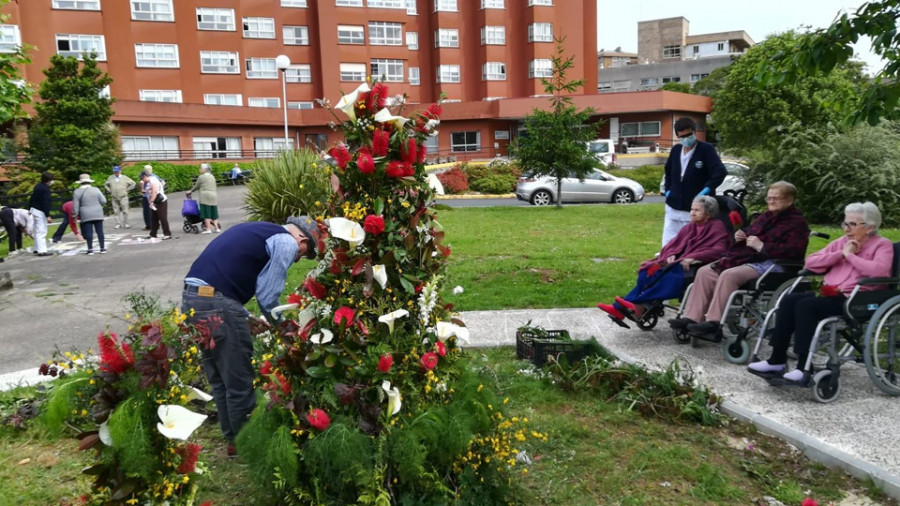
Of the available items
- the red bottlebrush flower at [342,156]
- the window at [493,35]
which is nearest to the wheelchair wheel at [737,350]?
the red bottlebrush flower at [342,156]

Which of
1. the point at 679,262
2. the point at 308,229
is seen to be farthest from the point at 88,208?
the point at 679,262

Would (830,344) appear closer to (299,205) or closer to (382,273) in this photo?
(382,273)

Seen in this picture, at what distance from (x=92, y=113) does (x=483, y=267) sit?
24.7 metres

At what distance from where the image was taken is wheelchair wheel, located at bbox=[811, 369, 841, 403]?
185 inches

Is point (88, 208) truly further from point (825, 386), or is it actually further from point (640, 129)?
point (640, 129)

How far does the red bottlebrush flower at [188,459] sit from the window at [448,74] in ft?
161

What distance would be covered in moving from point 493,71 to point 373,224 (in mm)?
49055

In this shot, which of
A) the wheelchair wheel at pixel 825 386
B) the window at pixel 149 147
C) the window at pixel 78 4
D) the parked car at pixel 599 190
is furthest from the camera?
the window at pixel 149 147

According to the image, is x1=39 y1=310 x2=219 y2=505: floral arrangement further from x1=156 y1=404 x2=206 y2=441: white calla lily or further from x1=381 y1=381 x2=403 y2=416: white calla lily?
x1=381 y1=381 x2=403 y2=416: white calla lily

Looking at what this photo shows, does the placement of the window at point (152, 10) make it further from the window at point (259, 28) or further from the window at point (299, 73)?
the window at point (299, 73)

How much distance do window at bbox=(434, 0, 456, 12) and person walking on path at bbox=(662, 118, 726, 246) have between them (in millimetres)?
45878

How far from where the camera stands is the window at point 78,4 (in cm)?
3862

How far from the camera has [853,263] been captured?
16.6 ft

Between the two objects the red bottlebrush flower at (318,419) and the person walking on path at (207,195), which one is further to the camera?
the person walking on path at (207,195)
